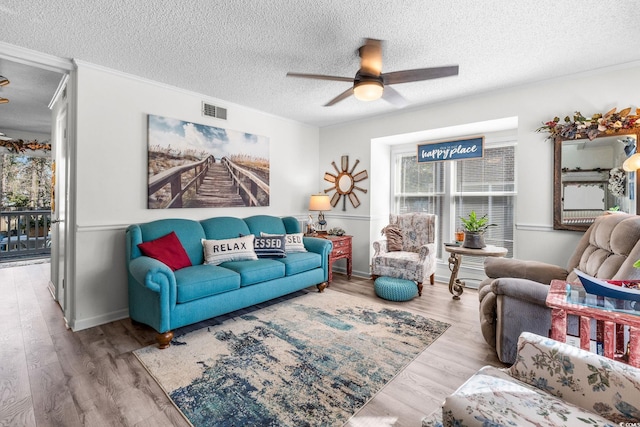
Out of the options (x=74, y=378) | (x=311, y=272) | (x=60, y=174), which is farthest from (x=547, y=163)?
(x=60, y=174)

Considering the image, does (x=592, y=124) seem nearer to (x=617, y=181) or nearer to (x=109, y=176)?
(x=617, y=181)

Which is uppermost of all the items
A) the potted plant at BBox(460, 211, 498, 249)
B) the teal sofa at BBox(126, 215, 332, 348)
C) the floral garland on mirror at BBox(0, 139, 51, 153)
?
the floral garland on mirror at BBox(0, 139, 51, 153)

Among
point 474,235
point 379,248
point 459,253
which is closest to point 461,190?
point 474,235

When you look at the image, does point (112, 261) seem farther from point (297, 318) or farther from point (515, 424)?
point (515, 424)

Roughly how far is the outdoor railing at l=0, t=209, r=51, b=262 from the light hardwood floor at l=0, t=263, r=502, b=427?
3.42 metres

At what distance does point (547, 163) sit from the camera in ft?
10.5

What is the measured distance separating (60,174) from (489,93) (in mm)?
5154

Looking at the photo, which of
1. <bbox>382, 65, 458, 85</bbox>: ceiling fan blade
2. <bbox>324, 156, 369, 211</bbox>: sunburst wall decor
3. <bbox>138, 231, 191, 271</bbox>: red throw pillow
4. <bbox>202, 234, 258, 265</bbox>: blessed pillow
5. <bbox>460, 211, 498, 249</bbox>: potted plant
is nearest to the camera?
<bbox>382, 65, 458, 85</bbox>: ceiling fan blade

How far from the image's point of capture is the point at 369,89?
2420mm

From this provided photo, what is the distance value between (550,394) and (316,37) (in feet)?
8.56

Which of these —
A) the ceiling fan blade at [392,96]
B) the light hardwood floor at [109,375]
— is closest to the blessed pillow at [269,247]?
the light hardwood floor at [109,375]

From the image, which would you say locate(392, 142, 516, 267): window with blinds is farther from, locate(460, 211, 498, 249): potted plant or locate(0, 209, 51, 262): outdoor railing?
locate(0, 209, 51, 262): outdoor railing

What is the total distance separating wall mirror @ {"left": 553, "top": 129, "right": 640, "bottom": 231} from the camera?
2787 mm

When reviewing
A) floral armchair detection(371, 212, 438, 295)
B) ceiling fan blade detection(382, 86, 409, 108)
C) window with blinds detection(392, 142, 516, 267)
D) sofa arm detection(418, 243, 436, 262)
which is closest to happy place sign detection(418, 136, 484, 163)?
window with blinds detection(392, 142, 516, 267)
